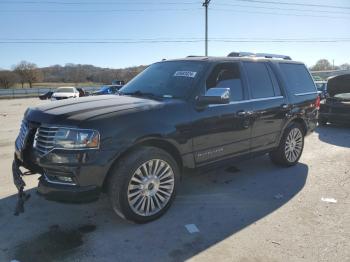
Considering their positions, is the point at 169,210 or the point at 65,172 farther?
the point at 169,210

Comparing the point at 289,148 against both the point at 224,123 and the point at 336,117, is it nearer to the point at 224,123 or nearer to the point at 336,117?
the point at 224,123

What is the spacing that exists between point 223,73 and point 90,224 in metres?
2.67

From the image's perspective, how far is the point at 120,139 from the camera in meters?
3.71

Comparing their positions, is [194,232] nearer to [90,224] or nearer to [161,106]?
[90,224]

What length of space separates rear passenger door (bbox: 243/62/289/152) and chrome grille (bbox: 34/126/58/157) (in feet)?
9.69

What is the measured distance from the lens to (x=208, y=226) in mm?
4062

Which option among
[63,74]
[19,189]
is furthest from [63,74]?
[19,189]

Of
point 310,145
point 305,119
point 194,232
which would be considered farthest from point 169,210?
point 310,145

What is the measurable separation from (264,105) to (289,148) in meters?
1.32

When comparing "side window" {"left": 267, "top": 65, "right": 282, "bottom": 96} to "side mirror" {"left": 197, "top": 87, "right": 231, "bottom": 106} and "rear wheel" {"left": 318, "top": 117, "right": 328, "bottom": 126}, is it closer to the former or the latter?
"side mirror" {"left": 197, "top": 87, "right": 231, "bottom": 106}

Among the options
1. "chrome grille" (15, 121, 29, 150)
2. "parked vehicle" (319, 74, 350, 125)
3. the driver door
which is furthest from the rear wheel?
"chrome grille" (15, 121, 29, 150)

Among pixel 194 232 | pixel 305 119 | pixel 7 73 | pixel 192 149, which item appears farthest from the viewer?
pixel 7 73

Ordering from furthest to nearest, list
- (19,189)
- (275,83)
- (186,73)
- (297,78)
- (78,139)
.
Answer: (297,78), (275,83), (186,73), (19,189), (78,139)

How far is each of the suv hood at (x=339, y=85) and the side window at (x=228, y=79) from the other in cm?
778
